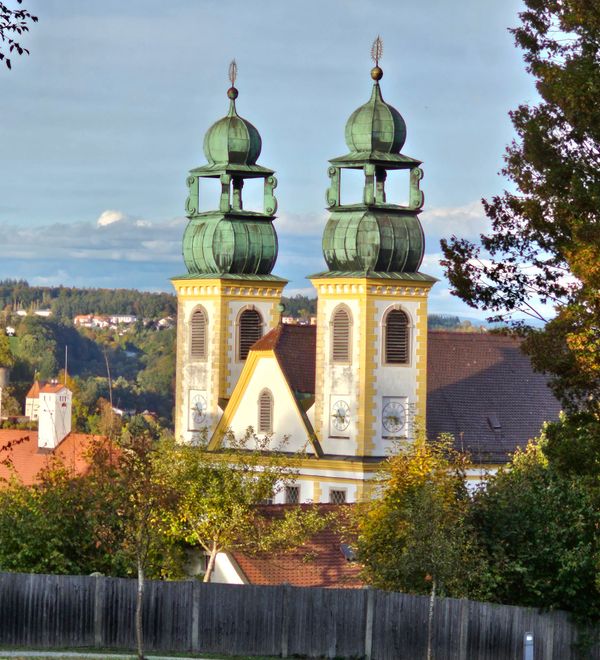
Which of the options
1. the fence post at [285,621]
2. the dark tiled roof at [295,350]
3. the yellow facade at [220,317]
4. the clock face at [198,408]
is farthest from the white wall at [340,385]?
the fence post at [285,621]

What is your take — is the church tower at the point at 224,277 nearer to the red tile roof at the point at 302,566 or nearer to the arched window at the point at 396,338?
the arched window at the point at 396,338

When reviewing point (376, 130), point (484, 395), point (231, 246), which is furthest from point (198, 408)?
point (376, 130)

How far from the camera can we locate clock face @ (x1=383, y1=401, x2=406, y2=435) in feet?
193

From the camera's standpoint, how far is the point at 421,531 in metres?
36.3

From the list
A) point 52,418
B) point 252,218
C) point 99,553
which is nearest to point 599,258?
point 99,553

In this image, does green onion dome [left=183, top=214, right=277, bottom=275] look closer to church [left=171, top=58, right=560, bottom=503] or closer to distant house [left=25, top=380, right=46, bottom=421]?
church [left=171, top=58, right=560, bottom=503]

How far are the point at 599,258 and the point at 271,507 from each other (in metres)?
18.3

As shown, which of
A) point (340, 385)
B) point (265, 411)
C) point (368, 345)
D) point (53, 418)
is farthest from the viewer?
point (53, 418)

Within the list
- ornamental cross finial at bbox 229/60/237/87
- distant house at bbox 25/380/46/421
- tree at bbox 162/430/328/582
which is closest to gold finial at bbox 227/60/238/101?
ornamental cross finial at bbox 229/60/237/87

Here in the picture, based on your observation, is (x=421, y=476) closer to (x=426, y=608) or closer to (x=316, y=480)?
(x=426, y=608)

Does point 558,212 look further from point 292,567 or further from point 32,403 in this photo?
point 32,403

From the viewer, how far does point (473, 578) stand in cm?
3716

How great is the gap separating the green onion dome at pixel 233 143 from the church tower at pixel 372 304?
593 centimetres

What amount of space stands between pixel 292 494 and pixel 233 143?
12198 millimetres
